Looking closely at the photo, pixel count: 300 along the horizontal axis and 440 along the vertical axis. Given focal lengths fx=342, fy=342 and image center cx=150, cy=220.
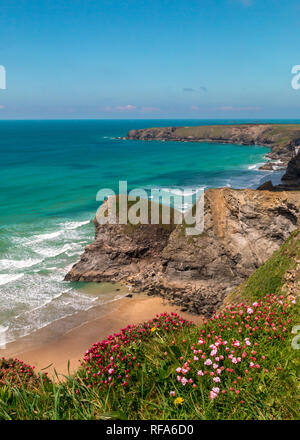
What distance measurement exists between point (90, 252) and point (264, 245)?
14.1 metres

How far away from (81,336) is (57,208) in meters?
32.1

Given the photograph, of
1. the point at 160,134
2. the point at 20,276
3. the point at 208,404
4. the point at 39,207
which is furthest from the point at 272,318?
the point at 160,134

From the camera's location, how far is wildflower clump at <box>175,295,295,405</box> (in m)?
6.48

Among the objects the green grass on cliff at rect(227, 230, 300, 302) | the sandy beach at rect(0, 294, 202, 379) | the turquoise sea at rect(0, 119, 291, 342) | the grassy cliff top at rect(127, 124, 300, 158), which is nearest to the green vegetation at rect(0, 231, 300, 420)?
the green grass on cliff at rect(227, 230, 300, 302)

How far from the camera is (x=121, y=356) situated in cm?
805

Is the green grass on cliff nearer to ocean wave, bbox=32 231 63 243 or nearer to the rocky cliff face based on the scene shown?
the rocky cliff face

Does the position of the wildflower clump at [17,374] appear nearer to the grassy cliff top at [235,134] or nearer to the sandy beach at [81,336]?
the sandy beach at [81,336]

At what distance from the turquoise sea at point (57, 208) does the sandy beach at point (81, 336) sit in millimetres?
1421

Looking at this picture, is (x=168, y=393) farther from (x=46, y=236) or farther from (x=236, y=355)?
(x=46, y=236)

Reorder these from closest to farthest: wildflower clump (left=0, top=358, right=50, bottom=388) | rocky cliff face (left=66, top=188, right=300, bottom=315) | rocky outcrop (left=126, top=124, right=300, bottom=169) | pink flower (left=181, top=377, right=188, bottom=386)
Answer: pink flower (left=181, top=377, right=188, bottom=386)
wildflower clump (left=0, top=358, right=50, bottom=388)
rocky cliff face (left=66, top=188, right=300, bottom=315)
rocky outcrop (left=126, top=124, right=300, bottom=169)

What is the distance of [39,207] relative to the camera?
4978 cm

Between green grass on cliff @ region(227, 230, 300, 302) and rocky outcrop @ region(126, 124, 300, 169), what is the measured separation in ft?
343

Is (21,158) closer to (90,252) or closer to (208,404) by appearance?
(90,252)

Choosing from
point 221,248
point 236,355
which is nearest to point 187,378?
point 236,355
